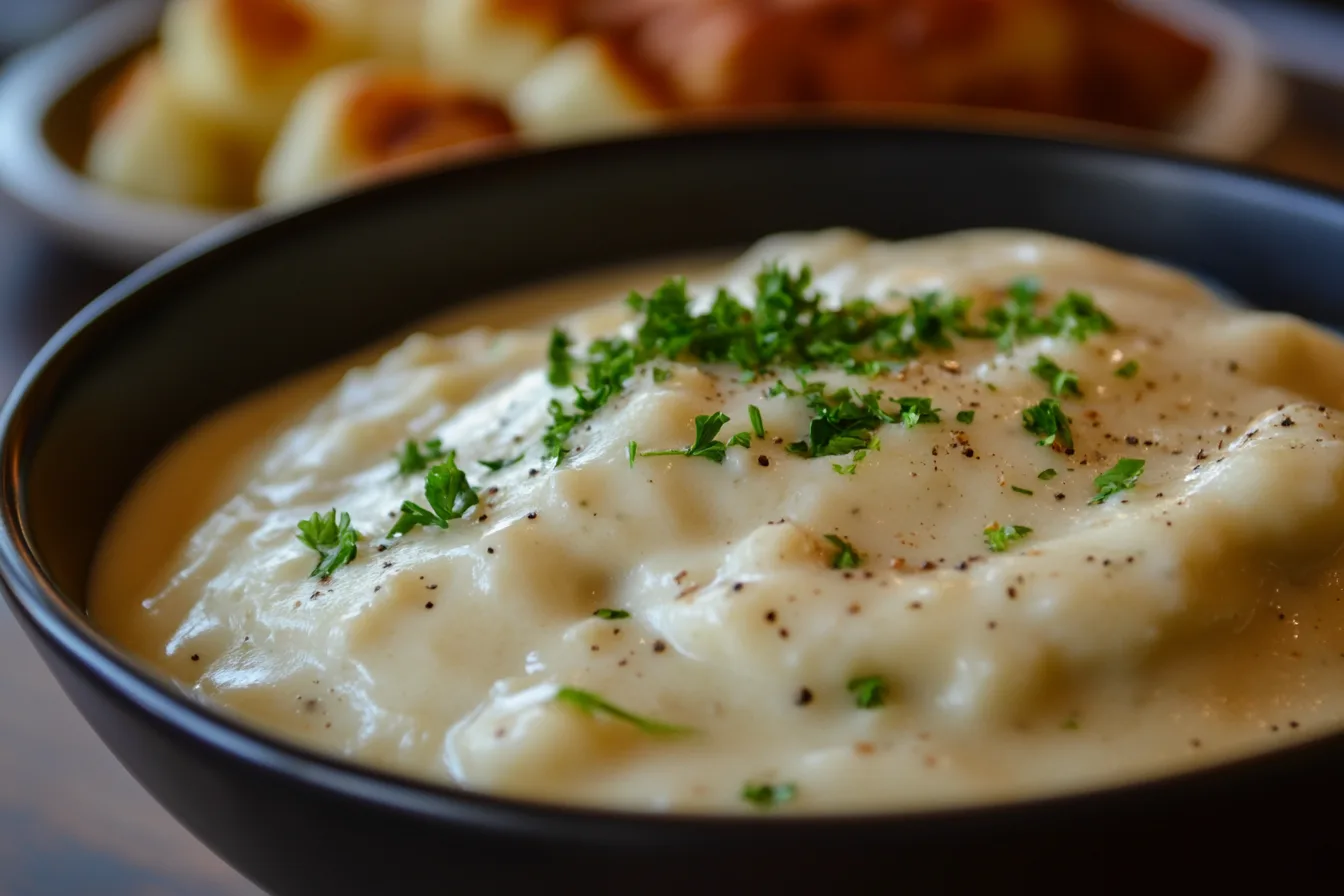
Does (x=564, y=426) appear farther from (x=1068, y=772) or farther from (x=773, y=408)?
(x=1068, y=772)

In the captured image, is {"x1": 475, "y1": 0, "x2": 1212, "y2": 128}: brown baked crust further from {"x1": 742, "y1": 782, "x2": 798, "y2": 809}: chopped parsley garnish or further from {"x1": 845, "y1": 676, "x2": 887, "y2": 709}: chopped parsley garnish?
{"x1": 742, "y1": 782, "x2": 798, "y2": 809}: chopped parsley garnish

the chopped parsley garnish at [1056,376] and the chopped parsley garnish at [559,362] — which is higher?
the chopped parsley garnish at [559,362]

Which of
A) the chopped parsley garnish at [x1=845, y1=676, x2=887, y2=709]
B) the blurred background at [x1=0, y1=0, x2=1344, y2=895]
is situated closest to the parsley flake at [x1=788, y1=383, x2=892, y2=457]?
the chopped parsley garnish at [x1=845, y1=676, x2=887, y2=709]

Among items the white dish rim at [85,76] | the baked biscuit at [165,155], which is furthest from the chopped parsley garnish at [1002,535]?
the baked biscuit at [165,155]

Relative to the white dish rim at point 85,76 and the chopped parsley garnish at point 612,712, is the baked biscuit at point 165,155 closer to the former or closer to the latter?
the white dish rim at point 85,76

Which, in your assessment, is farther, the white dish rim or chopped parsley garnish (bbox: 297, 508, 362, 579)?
the white dish rim

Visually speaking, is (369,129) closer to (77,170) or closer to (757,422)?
(77,170)
